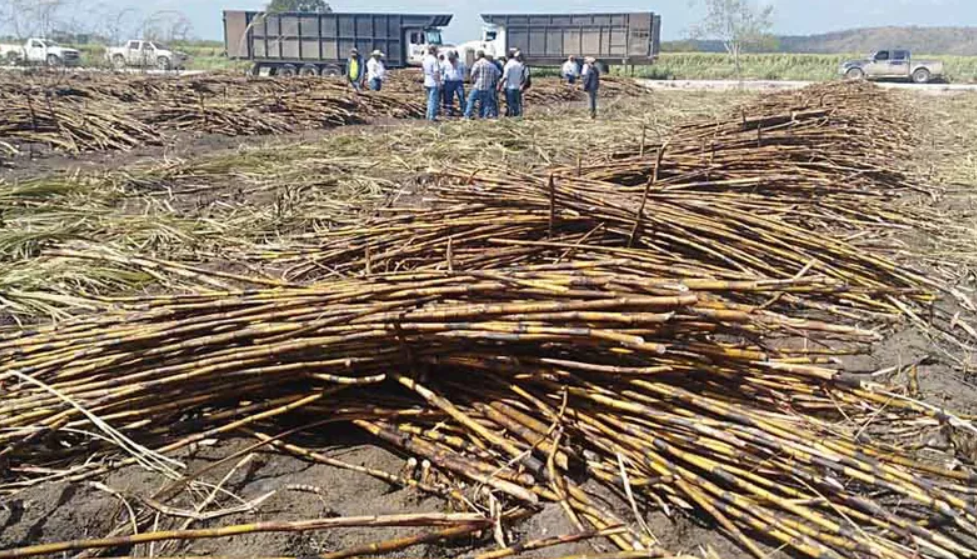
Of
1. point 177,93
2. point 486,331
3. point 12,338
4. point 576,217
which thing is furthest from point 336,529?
point 177,93

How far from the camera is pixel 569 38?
29094 mm

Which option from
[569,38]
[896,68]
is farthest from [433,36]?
[896,68]

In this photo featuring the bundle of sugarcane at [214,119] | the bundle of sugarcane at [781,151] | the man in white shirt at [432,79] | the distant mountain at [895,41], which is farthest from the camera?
the distant mountain at [895,41]

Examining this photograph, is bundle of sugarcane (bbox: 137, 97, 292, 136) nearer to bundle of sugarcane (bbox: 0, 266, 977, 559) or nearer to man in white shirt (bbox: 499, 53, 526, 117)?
man in white shirt (bbox: 499, 53, 526, 117)

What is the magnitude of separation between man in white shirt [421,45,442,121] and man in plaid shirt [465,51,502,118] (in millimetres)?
589

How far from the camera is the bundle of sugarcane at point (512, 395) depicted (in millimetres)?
1893

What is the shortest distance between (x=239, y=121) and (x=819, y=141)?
25.4 feet

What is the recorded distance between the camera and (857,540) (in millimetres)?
1662

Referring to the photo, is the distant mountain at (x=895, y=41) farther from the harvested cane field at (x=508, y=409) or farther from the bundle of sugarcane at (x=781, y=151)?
the harvested cane field at (x=508, y=409)

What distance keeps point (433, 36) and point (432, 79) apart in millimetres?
15637

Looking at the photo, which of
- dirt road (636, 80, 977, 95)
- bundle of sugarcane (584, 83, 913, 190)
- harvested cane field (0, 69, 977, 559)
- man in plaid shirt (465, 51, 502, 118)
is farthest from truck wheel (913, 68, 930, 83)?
harvested cane field (0, 69, 977, 559)

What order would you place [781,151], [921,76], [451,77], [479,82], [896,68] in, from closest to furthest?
[781,151] < [479,82] < [451,77] < [921,76] < [896,68]

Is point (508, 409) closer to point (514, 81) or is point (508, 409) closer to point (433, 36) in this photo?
point (514, 81)

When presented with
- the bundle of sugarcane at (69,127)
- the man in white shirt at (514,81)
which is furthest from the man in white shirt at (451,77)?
the bundle of sugarcane at (69,127)
